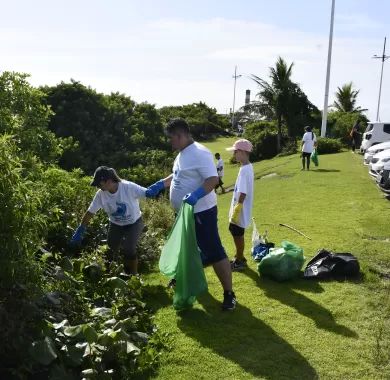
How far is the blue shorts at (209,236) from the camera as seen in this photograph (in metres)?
4.89

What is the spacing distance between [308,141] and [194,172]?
13.0 meters

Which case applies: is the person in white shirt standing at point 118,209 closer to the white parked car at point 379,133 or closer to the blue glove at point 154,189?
the blue glove at point 154,189

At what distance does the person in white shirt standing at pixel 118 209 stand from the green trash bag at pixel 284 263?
1661 millimetres

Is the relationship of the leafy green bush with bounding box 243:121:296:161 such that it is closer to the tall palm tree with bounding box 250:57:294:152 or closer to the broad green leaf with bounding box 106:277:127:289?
the tall palm tree with bounding box 250:57:294:152

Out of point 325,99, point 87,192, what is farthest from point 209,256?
point 325,99

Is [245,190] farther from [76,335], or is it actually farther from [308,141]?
[308,141]

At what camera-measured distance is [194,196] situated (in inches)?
182

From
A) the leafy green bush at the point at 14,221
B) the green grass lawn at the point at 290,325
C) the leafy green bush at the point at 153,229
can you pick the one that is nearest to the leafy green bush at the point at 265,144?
the leafy green bush at the point at 153,229

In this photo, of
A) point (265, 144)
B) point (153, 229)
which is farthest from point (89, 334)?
point (265, 144)

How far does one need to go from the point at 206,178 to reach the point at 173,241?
0.77 meters

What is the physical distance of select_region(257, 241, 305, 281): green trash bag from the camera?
584 cm

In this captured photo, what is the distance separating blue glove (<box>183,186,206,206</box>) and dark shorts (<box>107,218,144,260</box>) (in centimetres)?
144

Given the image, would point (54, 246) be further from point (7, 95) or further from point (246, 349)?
point (246, 349)

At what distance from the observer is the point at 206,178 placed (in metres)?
4.77
